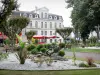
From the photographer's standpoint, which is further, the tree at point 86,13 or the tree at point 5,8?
the tree at point 86,13

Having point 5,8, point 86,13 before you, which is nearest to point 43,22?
point 86,13

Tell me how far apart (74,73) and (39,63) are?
390 centimetres

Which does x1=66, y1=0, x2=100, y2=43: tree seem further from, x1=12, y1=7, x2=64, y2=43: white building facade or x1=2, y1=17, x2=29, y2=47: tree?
x1=12, y1=7, x2=64, y2=43: white building facade

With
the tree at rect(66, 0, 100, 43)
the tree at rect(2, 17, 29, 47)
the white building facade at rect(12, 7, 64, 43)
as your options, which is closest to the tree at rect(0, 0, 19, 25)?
the tree at rect(2, 17, 29, 47)

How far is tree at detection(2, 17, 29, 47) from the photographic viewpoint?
39.0m

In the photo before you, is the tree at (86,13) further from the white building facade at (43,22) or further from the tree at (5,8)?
the white building facade at (43,22)

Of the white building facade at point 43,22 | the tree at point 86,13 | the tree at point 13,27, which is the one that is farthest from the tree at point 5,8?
the white building facade at point 43,22

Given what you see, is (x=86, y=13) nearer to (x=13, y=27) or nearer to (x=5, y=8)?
(x=13, y=27)

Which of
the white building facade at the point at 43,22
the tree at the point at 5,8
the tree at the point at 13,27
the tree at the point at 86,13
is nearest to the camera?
the tree at the point at 5,8

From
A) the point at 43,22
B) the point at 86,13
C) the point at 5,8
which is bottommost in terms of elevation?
the point at 5,8

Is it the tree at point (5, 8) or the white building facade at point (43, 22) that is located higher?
the white building facade at point (43, 22)

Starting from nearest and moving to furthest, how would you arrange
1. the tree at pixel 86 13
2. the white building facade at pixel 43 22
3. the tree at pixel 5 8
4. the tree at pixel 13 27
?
the tree at pixel 5 8
the tree at pixel 86 13
the tree at pixel 13 27
the white building facade at pixel 43 22

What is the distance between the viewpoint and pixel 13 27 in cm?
4031

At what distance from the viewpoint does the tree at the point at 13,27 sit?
39.0m
